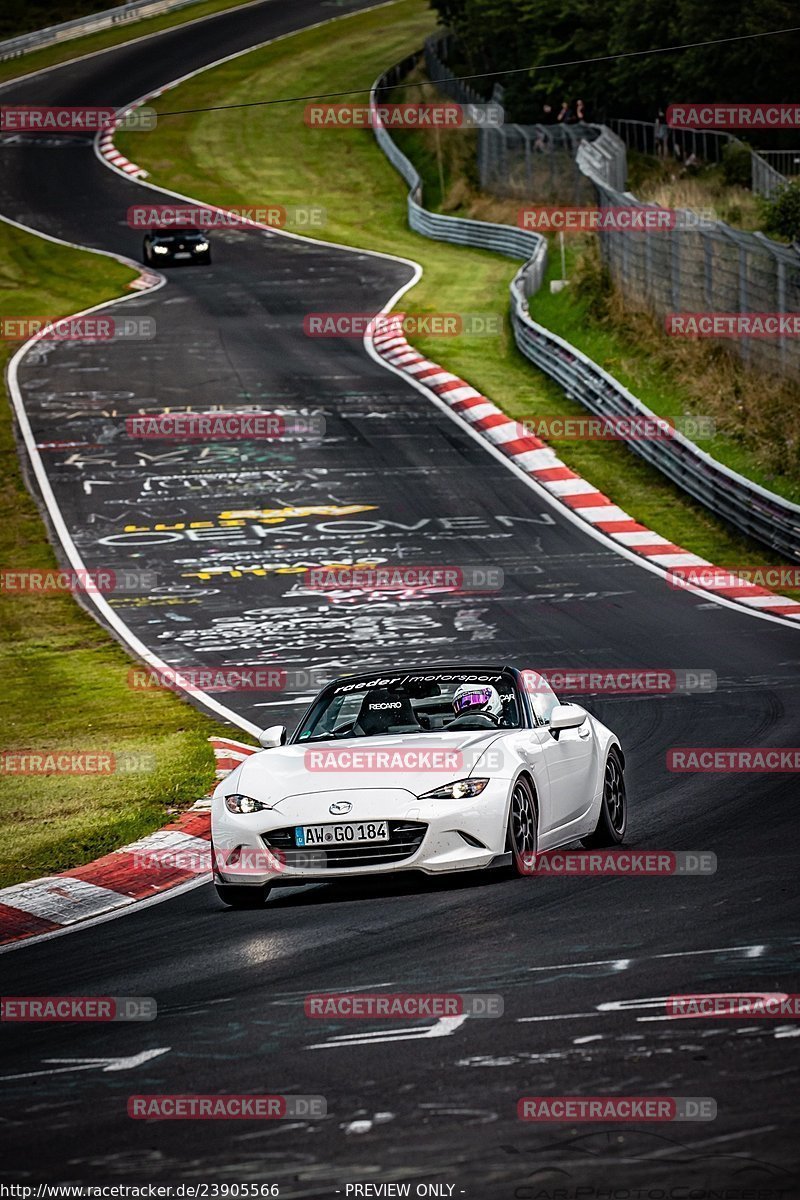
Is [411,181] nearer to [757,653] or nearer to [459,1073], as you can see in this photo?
[757,653]

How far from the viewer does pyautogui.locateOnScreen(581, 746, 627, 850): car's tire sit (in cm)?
1162

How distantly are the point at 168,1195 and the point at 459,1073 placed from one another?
138 cm

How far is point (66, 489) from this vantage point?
98.9 feet

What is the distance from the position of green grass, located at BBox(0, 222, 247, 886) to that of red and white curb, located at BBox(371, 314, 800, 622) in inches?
285

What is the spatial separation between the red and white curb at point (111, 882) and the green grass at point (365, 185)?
1307cm

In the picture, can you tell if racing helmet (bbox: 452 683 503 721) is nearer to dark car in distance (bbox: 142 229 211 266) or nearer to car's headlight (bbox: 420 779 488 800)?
car's headlight (bbox: 420 779 488 800)

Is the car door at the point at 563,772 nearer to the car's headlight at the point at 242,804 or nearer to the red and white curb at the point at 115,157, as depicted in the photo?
the car's headlight at the point at 242,804

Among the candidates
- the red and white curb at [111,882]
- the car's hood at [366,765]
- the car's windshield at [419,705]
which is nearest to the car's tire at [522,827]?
the car's hood at [366,765]

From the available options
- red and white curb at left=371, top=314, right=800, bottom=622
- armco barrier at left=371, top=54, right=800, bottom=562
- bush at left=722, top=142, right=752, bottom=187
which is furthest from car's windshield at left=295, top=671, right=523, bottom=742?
bush at left=722, top=142, right=752, bottom=187

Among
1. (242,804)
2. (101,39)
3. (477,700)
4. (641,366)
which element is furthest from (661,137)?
(101,39)

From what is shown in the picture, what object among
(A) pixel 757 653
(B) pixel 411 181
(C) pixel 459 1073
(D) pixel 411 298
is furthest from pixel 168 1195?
(B) pixel 411 181

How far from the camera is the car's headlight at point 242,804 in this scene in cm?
1041

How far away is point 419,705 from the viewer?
38.6 feet

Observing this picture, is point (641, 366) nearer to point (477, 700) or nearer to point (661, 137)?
point (661, 137)
